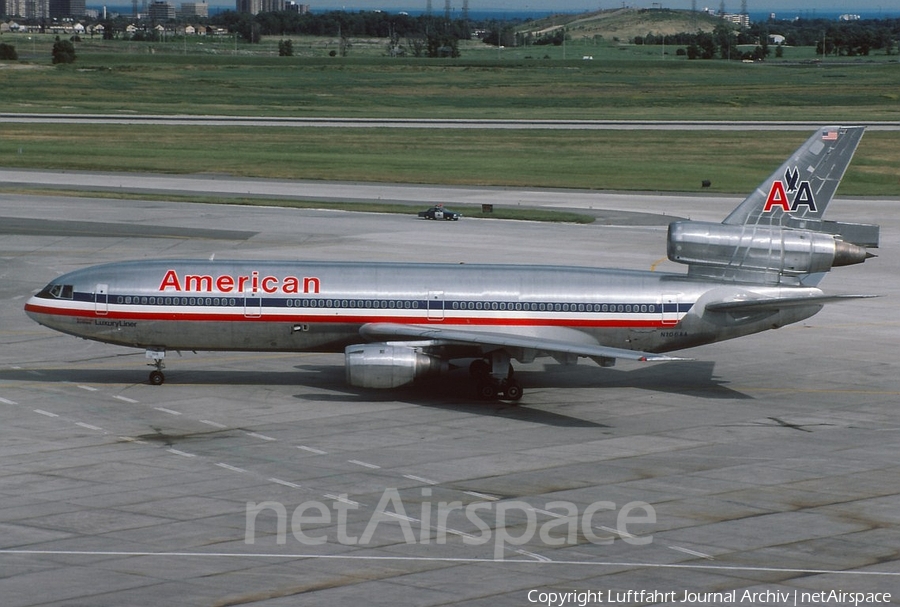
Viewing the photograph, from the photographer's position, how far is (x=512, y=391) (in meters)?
47.4

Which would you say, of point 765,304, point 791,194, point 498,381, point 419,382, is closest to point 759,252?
point 765,304

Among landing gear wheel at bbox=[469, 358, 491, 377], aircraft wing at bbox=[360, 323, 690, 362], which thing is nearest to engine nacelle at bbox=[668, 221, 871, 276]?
aircraft wing at bbox=[360, 323, 690, 362]

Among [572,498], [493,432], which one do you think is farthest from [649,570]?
[493,432]

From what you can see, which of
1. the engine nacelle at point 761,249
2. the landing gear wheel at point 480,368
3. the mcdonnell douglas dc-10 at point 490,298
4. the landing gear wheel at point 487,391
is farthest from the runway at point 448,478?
the engine nacelle at point 761,249

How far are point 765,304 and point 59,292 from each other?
91.9 ft

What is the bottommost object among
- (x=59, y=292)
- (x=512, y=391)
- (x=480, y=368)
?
(x=512, y=391)

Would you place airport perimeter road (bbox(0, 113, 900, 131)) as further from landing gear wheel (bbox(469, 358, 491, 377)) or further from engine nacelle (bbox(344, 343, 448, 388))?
engine nacelle (bbox(344, 343, 448, 388))

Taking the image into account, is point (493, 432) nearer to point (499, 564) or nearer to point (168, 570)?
point (499, 564)

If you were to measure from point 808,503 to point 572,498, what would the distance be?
6727 millimetres

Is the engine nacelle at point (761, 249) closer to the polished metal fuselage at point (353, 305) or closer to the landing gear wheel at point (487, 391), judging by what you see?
the polished metal fuselage at point (353, 305)

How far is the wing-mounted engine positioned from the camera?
1928 inches

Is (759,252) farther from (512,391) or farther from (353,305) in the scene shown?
(353,305)

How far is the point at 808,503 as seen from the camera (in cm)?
3472

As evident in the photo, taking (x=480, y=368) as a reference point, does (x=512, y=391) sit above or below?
below
